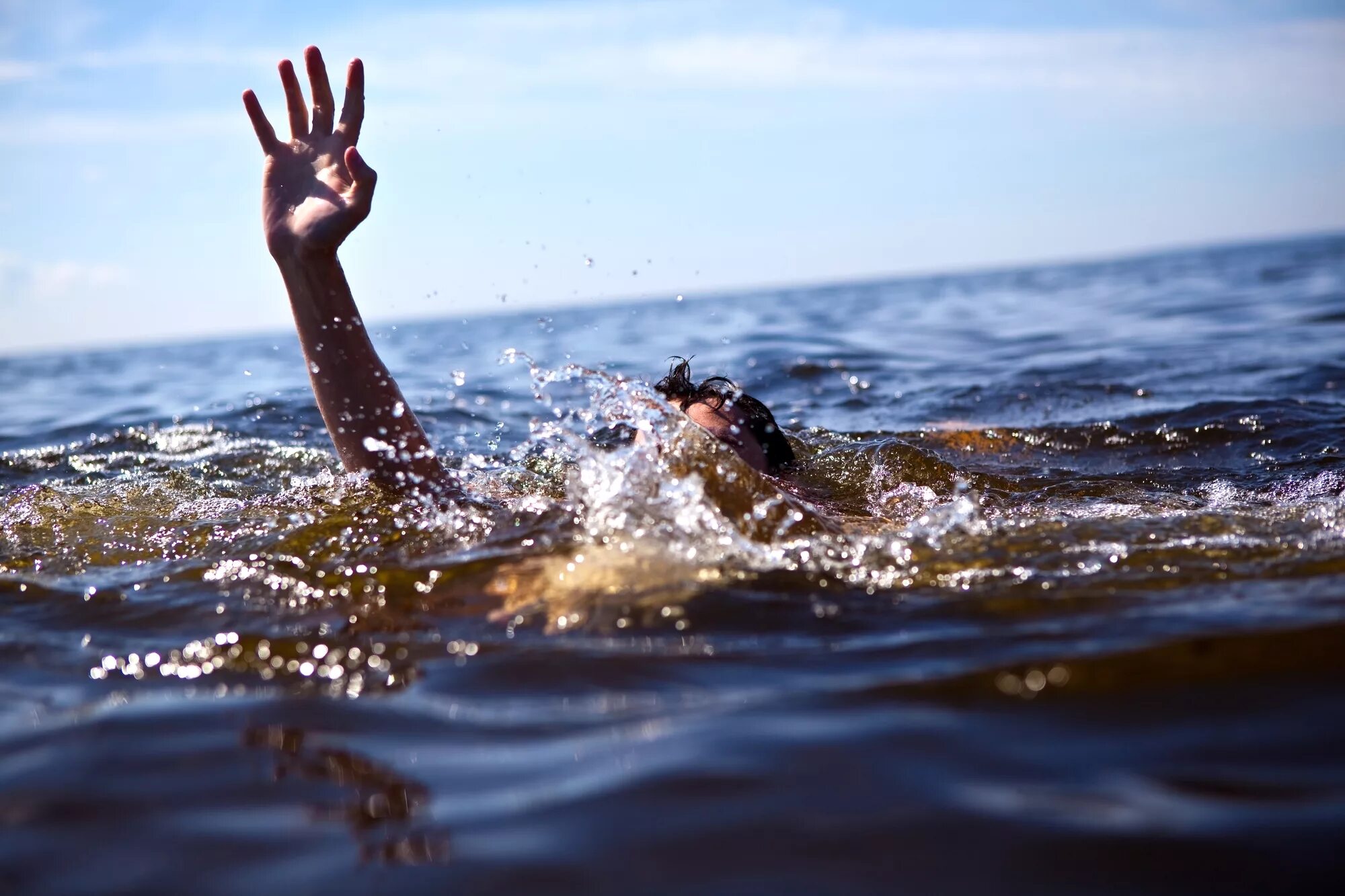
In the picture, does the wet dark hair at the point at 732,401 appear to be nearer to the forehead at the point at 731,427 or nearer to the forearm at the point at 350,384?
the forehead at the point at 731,427

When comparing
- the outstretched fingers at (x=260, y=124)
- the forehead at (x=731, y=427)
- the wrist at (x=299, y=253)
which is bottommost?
the forehead at (x=731, y=427)

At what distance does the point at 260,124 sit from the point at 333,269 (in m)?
0.60

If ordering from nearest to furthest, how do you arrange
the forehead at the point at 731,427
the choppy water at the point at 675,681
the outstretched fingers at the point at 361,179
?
the choppy water at the point at 675,681, the outstretched fingers at the point at 361,179, the forehead at the point at 731,427

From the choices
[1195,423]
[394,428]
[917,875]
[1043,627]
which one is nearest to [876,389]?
[1195,423]

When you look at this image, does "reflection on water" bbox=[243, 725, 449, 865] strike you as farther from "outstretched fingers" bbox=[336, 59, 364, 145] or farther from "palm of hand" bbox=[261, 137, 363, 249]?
"outstretched fingers" bbox=[336, 59, 364, 145]

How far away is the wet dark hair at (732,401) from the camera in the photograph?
4.51 metres

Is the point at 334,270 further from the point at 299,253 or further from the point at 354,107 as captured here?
the point at 354,107

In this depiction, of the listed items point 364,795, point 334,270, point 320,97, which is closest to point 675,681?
point 364,795

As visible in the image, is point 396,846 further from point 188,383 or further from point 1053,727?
point 188,383

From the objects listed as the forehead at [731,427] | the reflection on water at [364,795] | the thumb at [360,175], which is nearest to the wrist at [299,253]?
the thumb at [360,175]

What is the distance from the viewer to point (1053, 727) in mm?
2158

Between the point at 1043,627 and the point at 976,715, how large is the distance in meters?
0.50

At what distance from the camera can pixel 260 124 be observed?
3.79 metres

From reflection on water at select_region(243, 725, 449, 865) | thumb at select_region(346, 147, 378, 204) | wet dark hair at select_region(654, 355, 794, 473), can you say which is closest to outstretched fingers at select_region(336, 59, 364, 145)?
thumb at select_region(346, 147, 378, 204)
